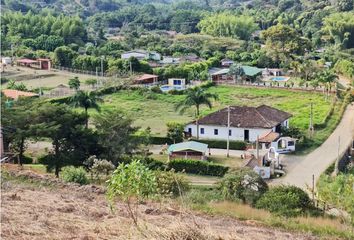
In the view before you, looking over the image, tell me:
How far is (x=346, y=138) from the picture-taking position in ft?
79.8

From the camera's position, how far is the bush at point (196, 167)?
18.4m

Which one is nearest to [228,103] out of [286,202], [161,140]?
[161,140]

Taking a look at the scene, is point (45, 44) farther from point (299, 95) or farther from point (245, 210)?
point (245, 210)

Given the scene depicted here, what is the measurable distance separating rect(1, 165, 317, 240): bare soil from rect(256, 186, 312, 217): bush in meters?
1.94

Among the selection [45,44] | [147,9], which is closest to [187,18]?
[147,9]

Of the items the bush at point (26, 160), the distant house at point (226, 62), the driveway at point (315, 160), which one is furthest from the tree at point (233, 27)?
the bush at point (26, 160)

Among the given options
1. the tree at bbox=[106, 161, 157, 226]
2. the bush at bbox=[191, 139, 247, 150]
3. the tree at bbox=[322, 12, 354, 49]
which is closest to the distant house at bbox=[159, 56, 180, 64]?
the tree at bbox=[322, 12, 354, 49]

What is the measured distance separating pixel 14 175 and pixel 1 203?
9.55 ft

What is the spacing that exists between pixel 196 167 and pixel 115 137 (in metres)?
2.79

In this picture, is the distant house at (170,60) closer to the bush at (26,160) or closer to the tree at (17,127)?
the bush at (26,160)

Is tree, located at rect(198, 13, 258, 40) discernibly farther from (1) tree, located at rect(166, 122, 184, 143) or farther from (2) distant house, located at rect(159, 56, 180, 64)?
(1) tree, located at rect(166, 122, 184, 143)

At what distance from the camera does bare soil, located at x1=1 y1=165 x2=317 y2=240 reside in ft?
18.3

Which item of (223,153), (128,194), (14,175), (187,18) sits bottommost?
(223,153)

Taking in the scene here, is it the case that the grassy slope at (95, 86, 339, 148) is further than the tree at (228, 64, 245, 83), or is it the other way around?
the tree at (228, 64, 245, 83)
